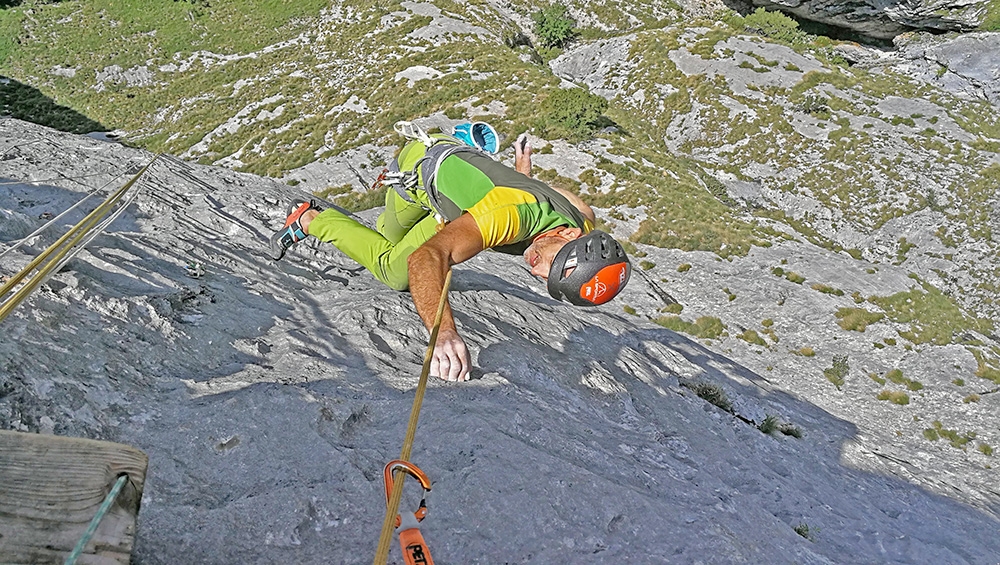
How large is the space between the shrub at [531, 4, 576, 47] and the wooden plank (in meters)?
51.1

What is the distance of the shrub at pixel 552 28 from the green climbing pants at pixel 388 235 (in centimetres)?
4420

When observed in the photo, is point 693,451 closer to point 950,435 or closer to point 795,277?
point 950,435

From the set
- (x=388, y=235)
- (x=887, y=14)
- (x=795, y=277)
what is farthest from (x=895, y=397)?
(x=887, y=14)

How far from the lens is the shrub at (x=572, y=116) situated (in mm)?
26016

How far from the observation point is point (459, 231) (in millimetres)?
5613

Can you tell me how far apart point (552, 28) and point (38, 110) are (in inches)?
1611

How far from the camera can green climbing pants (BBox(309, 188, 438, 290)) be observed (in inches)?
295

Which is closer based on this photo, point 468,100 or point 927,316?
point 927,316

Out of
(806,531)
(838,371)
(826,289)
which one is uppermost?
(806,531)

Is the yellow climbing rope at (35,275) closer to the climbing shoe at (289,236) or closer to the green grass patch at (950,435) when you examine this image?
the climbing shoe at (289,236)

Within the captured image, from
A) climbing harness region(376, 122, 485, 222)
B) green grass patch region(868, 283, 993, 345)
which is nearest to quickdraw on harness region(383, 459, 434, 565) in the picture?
climbing harness region(376, 122, 485, 222)

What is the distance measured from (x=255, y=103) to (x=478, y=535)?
37.3 metres

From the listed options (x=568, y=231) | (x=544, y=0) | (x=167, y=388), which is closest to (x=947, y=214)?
(x=568, y=231)

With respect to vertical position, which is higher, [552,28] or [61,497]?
[552,28]
